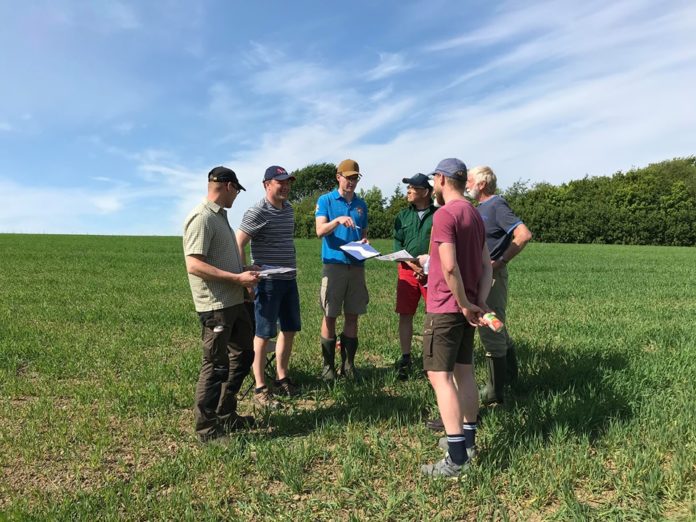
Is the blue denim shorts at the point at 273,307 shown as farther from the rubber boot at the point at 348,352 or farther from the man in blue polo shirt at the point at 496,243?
the man in blue polo shirt at the point at 496,243

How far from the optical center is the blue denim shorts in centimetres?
475

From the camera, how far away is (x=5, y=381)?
16.6 feet

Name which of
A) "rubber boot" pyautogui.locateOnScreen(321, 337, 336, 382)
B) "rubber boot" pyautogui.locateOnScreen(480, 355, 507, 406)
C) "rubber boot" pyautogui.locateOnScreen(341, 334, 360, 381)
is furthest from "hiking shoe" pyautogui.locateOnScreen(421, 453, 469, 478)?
"rubber boot" pyautogui.locateOnScreen(341, 334, 360, 381)

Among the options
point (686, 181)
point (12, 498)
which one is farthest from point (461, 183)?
point (686, 181)

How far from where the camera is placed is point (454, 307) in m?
3.25

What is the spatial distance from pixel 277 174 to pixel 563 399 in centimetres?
336

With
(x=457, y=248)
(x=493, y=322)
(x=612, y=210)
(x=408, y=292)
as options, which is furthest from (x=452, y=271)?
(x=612, y=210)

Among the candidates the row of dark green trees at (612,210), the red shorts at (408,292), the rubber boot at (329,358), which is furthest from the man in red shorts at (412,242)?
the row of dark green trees at (612,210)

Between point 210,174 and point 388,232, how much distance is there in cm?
4838

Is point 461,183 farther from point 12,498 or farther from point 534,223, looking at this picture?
point 534,223

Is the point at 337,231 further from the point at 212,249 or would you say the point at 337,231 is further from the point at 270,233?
the point at 212,249

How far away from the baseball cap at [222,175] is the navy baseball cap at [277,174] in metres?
0.82

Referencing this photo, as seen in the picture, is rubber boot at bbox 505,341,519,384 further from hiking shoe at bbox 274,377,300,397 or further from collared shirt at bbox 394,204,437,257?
hiking shoe at bbox 274,377,300,397

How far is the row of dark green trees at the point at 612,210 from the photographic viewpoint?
48.0 metres
